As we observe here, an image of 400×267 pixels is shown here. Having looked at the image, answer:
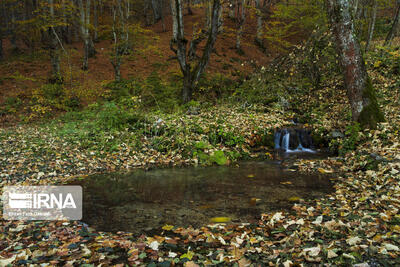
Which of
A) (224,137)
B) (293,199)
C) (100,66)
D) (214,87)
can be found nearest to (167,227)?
(293,199)

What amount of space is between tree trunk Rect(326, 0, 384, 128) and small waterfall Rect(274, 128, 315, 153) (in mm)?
2518

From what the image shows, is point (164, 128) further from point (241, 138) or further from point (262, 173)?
point (262, 173)

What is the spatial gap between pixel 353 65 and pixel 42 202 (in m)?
7.44

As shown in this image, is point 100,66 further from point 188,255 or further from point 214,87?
point 188,255

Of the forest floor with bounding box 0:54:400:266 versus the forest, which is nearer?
the forest floor with bounding box 0:54:400:266

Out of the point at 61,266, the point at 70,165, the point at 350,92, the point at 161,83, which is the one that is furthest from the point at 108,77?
the point at 61,266

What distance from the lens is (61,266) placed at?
2477 mm

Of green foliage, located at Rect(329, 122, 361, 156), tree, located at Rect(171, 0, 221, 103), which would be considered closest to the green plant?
green foliage, located at Rect(329, 122, 361, 156)

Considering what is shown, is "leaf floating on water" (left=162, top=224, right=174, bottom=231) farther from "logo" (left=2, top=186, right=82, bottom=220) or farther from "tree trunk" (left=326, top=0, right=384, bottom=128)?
"tree trunk" (left=326, top=0, right=384, bottom=128)

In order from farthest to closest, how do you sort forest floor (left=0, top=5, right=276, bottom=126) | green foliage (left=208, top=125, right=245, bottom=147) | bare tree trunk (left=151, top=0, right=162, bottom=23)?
1. bare tree trunk (left=151, top=0, right=162, bottom=23)
2. forest floor (left=0, top=5, right=276, bottom=126)
3. green foliage (left=208, top=125, right=245, bottom=147)

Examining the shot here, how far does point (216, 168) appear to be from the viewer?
6.54 m

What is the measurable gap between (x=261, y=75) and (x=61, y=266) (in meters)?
13.1

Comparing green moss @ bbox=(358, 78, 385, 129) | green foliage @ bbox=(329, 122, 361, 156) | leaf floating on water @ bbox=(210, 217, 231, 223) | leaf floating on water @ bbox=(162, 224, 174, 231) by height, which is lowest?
leaf floating on water @ bbox=(162, 224, 174, 231)

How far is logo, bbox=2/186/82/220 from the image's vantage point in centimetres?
371
